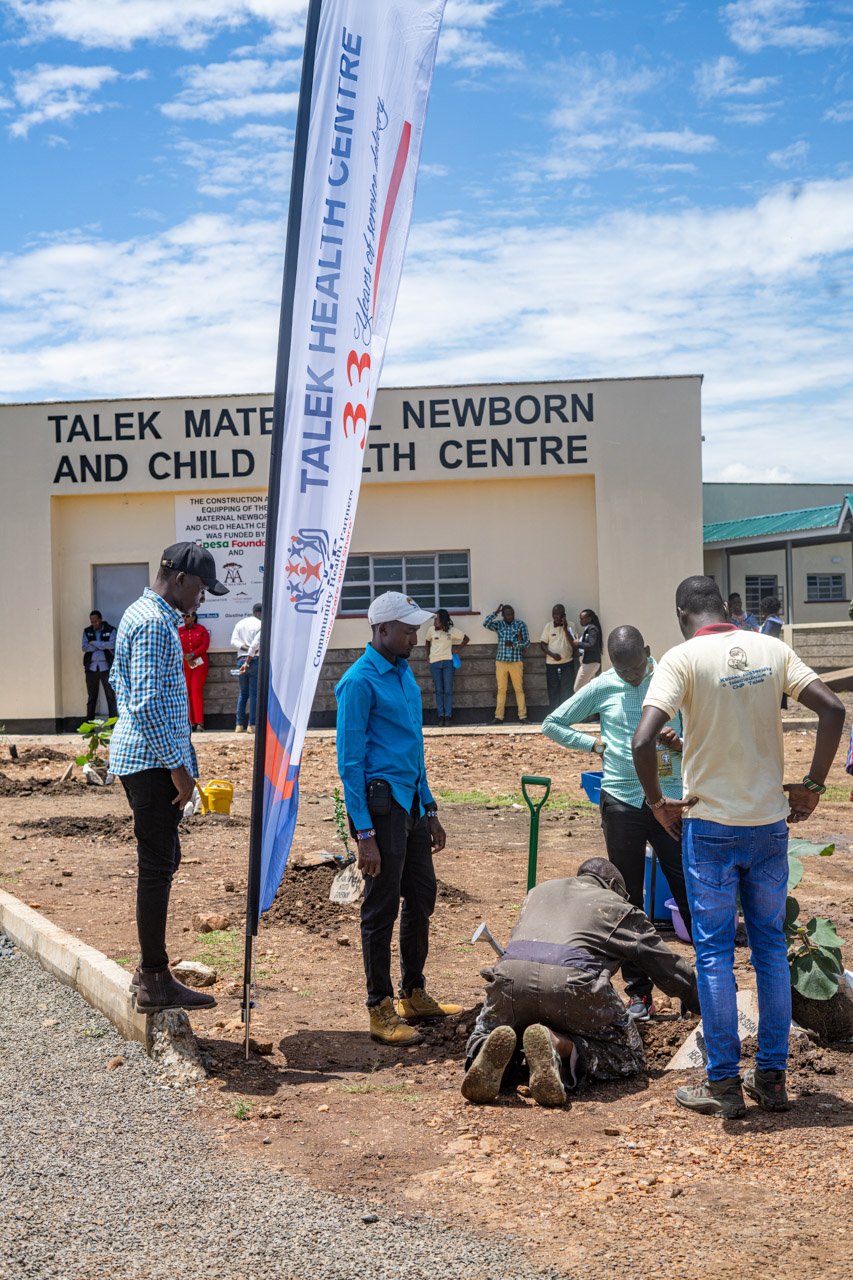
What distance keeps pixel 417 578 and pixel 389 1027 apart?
16.0m

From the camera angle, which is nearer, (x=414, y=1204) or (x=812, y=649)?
(x=414, y=1204)

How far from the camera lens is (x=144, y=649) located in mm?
4969

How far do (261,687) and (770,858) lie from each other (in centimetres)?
202

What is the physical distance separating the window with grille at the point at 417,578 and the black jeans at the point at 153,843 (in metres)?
16.1

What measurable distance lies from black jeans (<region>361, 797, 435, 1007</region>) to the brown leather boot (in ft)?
2.40

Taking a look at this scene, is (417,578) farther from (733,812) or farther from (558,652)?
(733,812)

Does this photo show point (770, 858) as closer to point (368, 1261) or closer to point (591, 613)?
point (368, 1261)

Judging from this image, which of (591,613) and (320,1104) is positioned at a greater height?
(591,613)

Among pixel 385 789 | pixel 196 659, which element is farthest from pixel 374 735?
pixel 196 659

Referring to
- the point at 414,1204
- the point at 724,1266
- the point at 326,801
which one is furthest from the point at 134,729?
the point at 326,801

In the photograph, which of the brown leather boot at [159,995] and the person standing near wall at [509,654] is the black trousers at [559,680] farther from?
the brown leather boot at [159,995]

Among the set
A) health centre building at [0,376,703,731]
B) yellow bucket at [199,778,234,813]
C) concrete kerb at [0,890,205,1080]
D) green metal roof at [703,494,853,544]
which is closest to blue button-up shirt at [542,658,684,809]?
concrete kerb at [0,890,205,1080]

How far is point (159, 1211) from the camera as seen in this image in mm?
3760

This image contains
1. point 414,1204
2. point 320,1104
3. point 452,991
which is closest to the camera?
point 414,1204
